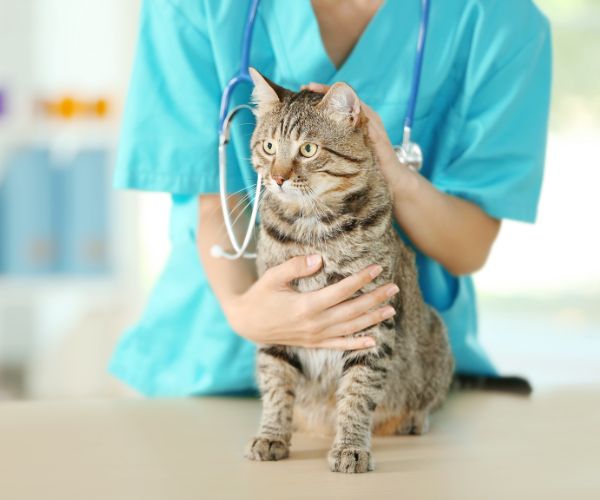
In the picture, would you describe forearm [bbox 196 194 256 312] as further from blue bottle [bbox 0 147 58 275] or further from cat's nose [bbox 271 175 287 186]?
blue bottle [bbox 0 147 58 275]

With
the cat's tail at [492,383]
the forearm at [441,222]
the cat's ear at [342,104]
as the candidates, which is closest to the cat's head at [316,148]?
the cat's ear at [342,104]

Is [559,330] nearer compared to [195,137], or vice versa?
[195,137]

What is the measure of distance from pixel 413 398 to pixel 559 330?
5.83 ft

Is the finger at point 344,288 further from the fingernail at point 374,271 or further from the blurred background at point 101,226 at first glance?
the blurred background at point 101,226

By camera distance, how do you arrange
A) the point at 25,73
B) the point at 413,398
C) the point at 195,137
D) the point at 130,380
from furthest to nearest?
the point at 25,73
the point at 130,380
the point at 195,137
the point at 413,398

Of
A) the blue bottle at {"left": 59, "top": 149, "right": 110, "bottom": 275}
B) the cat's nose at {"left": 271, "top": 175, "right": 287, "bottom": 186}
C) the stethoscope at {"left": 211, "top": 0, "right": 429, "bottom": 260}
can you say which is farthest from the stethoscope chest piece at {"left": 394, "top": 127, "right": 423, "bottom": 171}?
the blue bottle at {"left": 59, "top": 149, "right": 110, "bottom": 275}

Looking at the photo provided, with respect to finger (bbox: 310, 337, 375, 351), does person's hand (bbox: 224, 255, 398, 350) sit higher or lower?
higher

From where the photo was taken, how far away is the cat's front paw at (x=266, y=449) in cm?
97

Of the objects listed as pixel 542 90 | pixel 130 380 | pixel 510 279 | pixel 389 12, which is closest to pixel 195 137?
pixel 389 12

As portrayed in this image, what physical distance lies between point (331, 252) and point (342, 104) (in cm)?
18

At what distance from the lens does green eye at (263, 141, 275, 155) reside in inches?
39.9

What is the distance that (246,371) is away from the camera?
133 centimetres

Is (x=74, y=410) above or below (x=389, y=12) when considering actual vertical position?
below

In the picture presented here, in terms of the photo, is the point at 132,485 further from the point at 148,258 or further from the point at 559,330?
the point at 559,330
